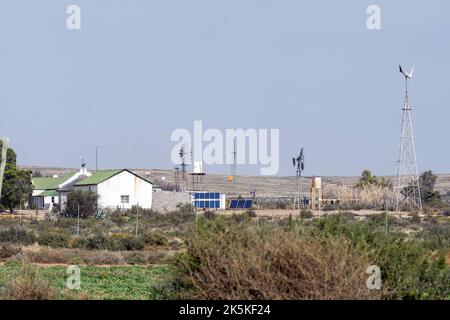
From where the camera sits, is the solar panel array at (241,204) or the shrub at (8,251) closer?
the shrub at (8,251)

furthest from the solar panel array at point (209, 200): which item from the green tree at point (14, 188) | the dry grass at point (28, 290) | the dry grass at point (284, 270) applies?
the dry grass at point (284, 270)

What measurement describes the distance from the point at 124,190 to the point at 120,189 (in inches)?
16.2

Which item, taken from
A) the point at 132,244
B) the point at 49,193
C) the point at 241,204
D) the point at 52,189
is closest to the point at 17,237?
the point at 132,244

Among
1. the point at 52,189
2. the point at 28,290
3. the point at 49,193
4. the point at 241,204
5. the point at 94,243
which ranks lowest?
the point at 94,243

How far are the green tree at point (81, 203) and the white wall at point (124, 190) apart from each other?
3633 millimetres

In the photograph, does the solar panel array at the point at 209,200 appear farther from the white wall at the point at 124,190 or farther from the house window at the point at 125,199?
the house window at the point at 125,199

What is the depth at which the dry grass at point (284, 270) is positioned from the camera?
40.5 ft

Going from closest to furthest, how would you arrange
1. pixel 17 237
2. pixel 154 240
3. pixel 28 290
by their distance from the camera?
1. pixel 28 290
2. pixel 154 240
3. pixel 17 237

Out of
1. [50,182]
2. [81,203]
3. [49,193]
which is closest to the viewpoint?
[81,203]

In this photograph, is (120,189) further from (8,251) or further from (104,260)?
(104,260)

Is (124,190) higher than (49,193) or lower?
higher

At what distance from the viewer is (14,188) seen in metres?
77.3
